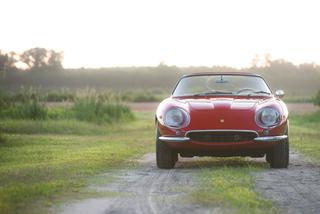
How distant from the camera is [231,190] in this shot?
7.28 meters

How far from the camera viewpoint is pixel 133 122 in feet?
93.1

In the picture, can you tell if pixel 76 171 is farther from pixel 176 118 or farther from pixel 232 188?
pixel 232 188

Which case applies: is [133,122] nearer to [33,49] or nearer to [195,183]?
[195,183]

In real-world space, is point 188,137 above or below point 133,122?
above

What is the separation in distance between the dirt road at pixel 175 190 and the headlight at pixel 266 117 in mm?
643

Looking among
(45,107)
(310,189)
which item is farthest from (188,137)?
(45,107)

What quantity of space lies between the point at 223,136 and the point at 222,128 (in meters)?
0.12

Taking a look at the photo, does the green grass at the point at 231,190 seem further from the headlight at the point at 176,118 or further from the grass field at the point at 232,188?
the headlight at the point at 176,118

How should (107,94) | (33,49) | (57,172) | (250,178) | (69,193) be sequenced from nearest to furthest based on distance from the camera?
(69,193), (250,178), (57,172), (107,94), (33,49)

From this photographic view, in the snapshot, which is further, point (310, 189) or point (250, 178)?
point (250, 178)

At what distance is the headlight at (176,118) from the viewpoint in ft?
32.4

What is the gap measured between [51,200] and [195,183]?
6.49ft

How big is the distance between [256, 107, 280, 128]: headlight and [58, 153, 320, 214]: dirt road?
64 cm

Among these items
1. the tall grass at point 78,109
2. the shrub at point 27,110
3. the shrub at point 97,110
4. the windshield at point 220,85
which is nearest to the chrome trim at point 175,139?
Answer: the windshield at point 220,85
